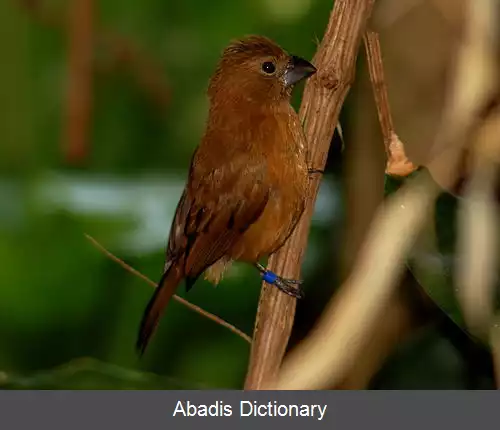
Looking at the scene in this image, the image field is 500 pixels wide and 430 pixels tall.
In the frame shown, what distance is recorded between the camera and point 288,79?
136 cm

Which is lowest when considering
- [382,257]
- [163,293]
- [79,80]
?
[163,293]

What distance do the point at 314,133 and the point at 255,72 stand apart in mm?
184

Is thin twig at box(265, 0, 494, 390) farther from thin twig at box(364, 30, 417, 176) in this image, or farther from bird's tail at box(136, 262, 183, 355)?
bird's tail at box(136, 262, 183, 355)

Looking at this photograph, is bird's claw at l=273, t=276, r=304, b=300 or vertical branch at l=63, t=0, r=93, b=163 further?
vertical branch at l=63, t=0, r=93, b=163

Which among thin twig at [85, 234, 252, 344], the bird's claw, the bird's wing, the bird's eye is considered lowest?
thin twig at [85, 234, 252, 344]

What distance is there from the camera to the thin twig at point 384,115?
1312 mm

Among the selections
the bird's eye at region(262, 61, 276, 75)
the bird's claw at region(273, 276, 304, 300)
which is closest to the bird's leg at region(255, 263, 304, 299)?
the bird's claw at region(273, 276, 304, 300)

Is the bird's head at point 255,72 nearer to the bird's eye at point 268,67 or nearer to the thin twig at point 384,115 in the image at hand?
the bird's eye at point 268,67

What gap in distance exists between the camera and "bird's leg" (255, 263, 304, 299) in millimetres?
1278

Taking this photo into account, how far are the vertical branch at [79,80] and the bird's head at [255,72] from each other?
222 mm

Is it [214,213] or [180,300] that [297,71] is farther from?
[180,300]

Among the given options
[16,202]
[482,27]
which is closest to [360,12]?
[482,27]

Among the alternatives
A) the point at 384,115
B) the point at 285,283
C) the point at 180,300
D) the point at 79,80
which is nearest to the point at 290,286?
the point at 285,283

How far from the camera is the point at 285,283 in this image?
4.23 feet
